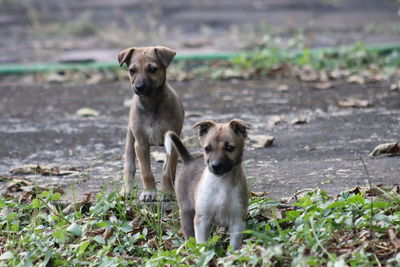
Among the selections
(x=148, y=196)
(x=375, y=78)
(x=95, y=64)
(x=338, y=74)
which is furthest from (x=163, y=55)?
(x=95, y=64)

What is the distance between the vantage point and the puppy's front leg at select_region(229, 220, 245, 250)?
201 inches

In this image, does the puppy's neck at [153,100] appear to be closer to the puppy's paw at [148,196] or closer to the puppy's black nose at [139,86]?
the puppy's black nose at [139,86]

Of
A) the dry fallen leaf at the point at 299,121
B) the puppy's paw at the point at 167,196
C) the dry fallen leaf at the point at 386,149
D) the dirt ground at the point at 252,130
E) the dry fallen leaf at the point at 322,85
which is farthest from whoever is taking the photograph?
the dry fallen leaf at the point at 322,85

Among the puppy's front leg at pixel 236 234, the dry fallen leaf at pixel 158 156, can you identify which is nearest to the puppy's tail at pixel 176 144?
the puppy's front leg at pixel 236 234

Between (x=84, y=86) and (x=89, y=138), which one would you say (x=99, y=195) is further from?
(x=84, y=86)

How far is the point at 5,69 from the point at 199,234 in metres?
9.02

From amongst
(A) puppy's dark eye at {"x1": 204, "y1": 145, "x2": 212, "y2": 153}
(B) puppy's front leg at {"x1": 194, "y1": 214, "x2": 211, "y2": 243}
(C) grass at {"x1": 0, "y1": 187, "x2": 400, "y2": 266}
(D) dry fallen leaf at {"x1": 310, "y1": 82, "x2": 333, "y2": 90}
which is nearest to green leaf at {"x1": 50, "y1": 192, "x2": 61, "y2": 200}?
(C) grass at {"x1": 0, "y1": 187, "x2": 400, "y2": 266}

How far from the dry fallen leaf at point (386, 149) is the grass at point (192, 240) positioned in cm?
126

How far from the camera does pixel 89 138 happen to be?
8.80 meters

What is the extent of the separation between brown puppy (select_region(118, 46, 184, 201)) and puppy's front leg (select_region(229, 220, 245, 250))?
4.56 ft

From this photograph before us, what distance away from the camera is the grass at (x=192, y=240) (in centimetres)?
471

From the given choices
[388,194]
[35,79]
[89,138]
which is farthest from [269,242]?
[35,79]

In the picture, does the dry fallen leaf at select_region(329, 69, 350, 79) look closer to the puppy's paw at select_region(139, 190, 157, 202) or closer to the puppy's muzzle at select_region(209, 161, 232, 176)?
the puppy's paw at select_region(139, 190, 157, 202)

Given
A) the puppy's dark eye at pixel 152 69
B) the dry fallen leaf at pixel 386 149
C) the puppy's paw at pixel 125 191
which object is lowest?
the puppy's paw at pixel 125 191
